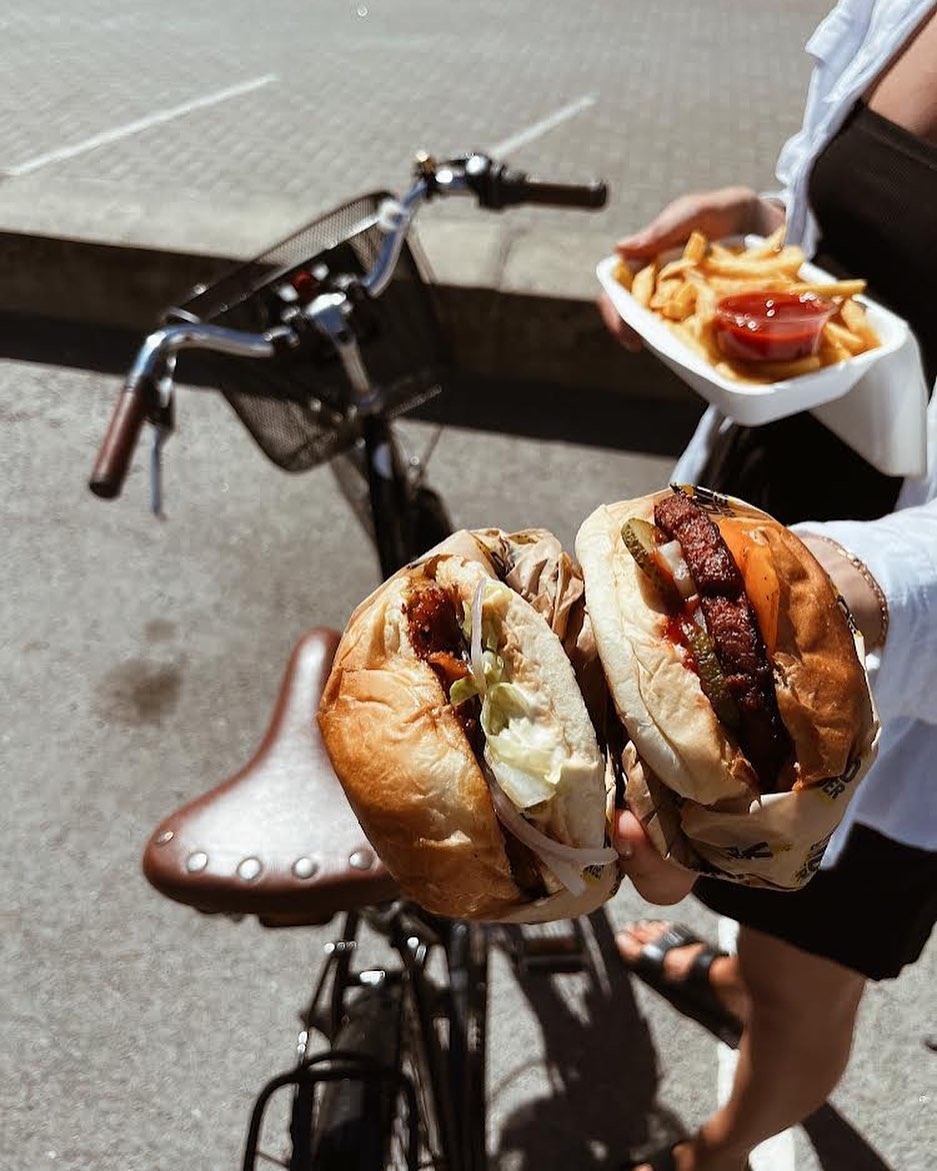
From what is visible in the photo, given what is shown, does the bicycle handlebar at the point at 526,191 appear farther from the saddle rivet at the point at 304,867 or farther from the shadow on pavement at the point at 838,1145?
the shadow on pavement at the point at 838,1145

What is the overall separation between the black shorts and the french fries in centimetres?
98

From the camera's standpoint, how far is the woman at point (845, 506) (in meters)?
1.75

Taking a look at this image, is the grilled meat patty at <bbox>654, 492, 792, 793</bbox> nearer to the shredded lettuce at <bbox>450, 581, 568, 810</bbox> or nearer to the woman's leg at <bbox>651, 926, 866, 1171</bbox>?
the shredded lettuce at <bbox>450, 581, 568, 810</bbox>

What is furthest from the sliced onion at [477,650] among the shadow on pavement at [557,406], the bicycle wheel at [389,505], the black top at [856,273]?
the shadow on pavement at [557,406]

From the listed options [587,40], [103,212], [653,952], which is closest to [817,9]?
[587,40]

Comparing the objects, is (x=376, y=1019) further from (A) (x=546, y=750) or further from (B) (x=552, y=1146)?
(A) (x=546, y=750)

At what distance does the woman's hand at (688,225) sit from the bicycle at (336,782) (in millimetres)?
374

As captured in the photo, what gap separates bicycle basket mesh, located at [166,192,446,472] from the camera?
236 centimetres

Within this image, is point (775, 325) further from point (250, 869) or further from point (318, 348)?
point (250, 869)

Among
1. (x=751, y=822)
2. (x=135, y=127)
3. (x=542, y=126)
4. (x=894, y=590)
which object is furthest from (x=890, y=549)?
(x=135, y=127)

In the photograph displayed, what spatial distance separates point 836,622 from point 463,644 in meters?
0.50

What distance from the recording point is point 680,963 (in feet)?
8.79

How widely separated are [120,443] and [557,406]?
10.6ft

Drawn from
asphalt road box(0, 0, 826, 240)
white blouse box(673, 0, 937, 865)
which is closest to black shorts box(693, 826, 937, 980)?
white blouse box(673, 0, 937, 865)
